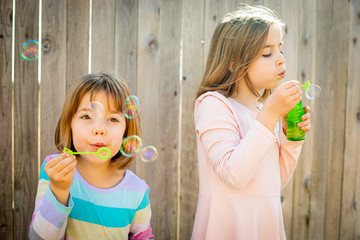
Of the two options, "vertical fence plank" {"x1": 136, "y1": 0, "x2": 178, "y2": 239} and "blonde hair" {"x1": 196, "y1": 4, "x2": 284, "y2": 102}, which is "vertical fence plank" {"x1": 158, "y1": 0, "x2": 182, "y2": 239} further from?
"blonde hair" {"x1": 196, "y1": 4, "x2": 284, "y2": 102}

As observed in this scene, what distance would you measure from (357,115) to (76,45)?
248 centimetres

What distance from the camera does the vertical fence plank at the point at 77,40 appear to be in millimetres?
2346

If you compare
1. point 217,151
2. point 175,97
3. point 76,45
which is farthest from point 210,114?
point 76,45

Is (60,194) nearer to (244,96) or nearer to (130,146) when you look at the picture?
(130,146)

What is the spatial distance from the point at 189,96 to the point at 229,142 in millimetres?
1226

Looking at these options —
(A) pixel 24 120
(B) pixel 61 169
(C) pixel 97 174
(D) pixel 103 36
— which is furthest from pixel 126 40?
(B) pixel 61 169

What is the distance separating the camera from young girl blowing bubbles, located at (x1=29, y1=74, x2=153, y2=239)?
1.25 metres

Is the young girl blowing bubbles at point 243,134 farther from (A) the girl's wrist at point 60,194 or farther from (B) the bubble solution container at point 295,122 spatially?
(A) the girl's wrist at point 60,194

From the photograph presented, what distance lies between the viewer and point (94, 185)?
57.8 inches

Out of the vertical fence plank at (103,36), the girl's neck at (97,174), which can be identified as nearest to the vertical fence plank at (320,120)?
the vertical fence plank at (103,36)

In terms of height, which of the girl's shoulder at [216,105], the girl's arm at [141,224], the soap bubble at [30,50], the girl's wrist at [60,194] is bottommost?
the girl's arm at [141,224]

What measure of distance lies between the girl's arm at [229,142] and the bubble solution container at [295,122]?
20cm

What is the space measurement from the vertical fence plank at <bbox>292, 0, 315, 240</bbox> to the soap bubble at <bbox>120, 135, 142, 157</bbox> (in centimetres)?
178

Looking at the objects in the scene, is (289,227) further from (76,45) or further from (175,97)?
(76,45)
